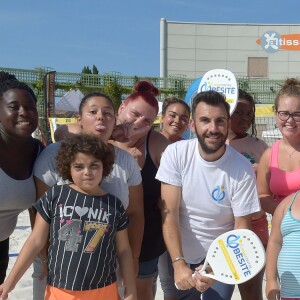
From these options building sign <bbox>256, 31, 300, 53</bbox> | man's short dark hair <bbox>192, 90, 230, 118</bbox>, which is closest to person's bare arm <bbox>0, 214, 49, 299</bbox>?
man's short dark hair <bbox>192, 90, 230, 118</bbox>

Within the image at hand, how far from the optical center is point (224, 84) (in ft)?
15.2

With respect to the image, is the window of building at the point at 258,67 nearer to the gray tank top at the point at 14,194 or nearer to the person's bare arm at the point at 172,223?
the person's bare arm at the point at 172,223

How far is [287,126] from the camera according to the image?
349 centimetres

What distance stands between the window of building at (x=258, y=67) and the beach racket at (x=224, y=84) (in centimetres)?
3747

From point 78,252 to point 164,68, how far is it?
38.8 m

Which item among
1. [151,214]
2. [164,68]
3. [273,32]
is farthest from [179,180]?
[273,32]

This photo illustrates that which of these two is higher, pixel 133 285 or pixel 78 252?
pixel 78 252

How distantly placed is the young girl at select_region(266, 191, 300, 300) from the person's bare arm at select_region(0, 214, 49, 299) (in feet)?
4.66

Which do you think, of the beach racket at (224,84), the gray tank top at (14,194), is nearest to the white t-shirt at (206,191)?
the gray tank top at (14,194)

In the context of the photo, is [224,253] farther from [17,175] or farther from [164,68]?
[164,68]

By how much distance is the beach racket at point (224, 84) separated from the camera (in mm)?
4266

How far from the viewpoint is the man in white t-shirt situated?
3227 millimetres

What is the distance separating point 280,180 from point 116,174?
1163mm

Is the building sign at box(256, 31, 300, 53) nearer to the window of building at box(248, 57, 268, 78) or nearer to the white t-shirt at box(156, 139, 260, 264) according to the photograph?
the window of building at box(248, 57, 268, 78)
